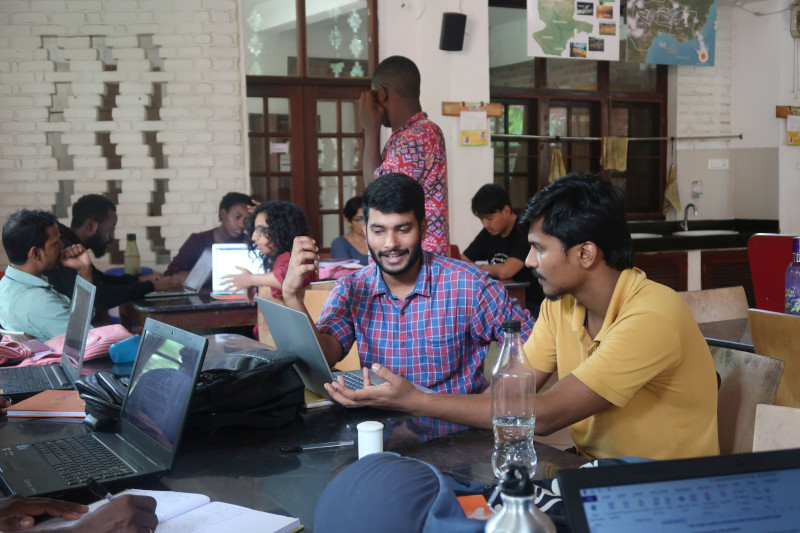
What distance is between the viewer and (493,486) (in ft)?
4.31

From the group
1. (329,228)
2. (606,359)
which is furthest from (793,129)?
(606,359)

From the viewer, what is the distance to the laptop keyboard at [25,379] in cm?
228

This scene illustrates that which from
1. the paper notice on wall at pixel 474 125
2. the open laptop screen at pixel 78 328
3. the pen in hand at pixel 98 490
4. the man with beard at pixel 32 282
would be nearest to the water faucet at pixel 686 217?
the paper notice on wall at pixel 474 125

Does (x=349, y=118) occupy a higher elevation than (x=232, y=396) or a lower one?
higher

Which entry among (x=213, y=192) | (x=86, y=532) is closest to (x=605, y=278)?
(x=86, y=532)

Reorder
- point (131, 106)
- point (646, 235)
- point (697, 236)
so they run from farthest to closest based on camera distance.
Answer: point (646, 235)
point (697, 236)
point (131, 106)

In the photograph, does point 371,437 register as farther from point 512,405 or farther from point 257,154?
point 257,154

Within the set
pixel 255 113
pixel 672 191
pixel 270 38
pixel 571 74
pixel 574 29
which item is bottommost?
pixel 672 191

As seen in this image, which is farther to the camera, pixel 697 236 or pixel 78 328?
pixel 697 236

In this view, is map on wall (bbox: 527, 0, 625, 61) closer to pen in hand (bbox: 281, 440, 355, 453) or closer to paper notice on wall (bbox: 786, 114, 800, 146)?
paper notice on wall (bbox: 786, 114, 800, 146)

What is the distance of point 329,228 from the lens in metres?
6.38

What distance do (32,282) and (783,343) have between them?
2878 millimetres

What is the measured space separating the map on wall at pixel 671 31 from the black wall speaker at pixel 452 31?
1742 millimetres

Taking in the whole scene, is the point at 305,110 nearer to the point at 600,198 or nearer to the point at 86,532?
the point at 600,198
